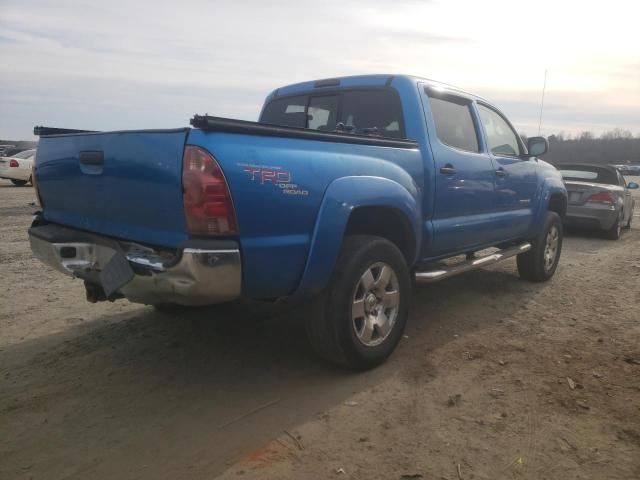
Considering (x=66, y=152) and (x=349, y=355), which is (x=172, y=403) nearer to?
(x=349, y=355)

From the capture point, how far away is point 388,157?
3.57m

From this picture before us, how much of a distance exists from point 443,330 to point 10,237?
711 centimetres

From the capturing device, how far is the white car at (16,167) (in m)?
18.4

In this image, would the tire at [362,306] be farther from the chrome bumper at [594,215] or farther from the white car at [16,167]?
the white car at [16,167]

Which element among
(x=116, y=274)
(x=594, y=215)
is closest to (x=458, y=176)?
(x=116, y=274)

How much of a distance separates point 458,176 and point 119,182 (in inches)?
105

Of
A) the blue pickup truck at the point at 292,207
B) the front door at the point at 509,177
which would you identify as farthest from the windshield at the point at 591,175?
the blue pickup truck at the point at 292,207

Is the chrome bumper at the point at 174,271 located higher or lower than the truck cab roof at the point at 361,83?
lower

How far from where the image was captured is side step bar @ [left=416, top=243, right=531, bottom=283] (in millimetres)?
3984

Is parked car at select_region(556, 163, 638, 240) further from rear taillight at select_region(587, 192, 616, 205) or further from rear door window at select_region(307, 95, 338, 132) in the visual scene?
rear door window at select_region(307, 95, 338, 132)

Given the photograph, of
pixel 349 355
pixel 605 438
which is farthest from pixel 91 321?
pixel 605 438

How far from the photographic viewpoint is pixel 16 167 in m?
18.5

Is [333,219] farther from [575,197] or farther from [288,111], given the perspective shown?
[575,197]

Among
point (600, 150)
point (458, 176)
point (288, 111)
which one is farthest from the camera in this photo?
point (600, 150)
